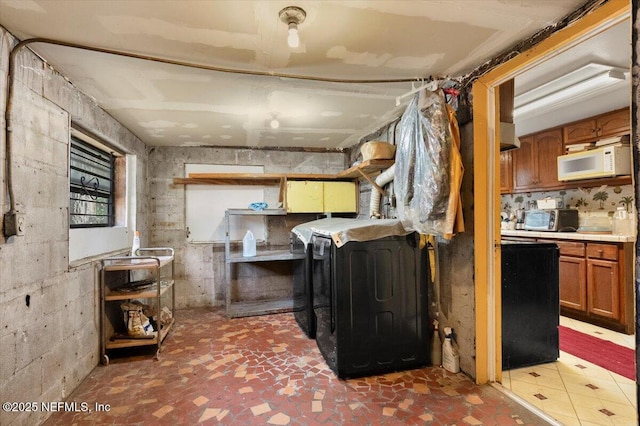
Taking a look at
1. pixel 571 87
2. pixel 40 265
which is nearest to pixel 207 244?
pixel 40 265

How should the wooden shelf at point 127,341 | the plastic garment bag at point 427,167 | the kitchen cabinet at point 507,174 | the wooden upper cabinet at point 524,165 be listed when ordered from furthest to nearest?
the kitchen cabinet at point 507,174
the wooden upper cabinet at point 524,165
the wooden shelf at point 127,341
the plastic garment bag at point 427,167

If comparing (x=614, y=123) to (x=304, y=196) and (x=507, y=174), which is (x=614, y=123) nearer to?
(x=507, y=174)

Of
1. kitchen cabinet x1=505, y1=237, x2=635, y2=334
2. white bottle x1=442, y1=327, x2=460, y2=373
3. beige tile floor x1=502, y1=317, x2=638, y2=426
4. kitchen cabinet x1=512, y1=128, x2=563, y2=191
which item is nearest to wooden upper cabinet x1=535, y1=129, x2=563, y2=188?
kitchen cabinet x1=512, y1=128, x2=563, y2=191

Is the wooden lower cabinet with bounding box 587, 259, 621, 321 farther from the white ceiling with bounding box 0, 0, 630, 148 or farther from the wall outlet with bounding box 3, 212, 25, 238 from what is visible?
the wall outlet with bounding box 3, 212, 25, 238

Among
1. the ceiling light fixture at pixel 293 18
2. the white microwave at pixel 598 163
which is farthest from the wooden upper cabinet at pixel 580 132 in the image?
the ceiling light fixture at pixel 293 18

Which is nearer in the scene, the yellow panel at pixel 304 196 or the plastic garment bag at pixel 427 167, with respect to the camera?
the plastic garment bag at pixel 427 167

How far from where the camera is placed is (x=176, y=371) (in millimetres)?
2432

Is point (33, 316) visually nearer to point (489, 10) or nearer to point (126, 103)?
point (126, 103)

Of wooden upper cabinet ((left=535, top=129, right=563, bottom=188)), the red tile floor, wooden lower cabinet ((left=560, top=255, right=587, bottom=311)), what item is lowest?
the red tile floor

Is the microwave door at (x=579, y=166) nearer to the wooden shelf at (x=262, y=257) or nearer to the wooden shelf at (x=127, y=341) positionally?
the wooden shelf at (x=262, y=257)

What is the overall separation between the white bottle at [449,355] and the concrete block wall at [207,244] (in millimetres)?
2475

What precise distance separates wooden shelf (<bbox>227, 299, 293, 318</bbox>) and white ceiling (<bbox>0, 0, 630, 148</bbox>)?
2.31 m

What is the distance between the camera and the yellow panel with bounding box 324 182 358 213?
160 inches

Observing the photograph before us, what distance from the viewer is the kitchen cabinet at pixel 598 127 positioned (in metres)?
3.24
